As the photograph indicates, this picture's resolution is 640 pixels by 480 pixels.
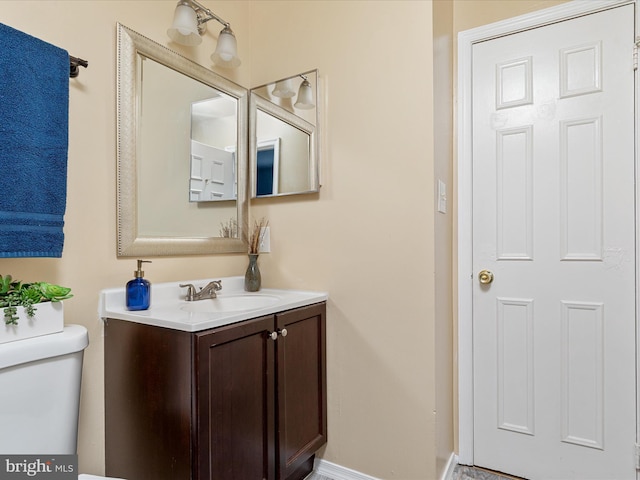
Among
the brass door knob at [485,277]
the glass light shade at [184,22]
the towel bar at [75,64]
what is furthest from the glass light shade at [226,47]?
the brass door knob at [485,277]

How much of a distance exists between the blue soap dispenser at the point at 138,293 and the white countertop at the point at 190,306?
2 cm

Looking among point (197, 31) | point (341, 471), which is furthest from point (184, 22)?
point (341, 471)

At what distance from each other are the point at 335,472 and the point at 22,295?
1422 mm

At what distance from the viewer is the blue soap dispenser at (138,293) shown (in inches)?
49.7

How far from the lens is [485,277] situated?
1.75 m

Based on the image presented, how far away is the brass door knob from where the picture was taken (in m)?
1.74

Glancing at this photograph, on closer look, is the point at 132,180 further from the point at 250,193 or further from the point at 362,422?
the point at 362,422

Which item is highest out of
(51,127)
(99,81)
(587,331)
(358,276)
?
(99,81)

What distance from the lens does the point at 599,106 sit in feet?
5.04

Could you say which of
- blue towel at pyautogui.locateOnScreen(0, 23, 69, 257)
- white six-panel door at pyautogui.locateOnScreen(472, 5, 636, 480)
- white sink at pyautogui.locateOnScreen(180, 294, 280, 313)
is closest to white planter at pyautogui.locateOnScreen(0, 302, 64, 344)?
blue towel at pyautogui.locateOnScreen(0, 23, 69, 257)

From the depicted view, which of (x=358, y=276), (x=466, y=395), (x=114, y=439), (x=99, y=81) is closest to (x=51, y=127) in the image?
(x=99, y=81)

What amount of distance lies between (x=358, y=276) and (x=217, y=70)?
1174mm

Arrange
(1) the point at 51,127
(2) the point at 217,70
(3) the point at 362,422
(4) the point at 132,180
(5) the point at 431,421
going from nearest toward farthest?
(1) the point at 51,127 < (4) the point at 132,180 < (5) the point at 431,421 < (3) the point at 362,422 < (2) the point at 217,70

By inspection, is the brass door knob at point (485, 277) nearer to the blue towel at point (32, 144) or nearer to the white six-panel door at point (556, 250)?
the white six-panel door at point (556, 250)
